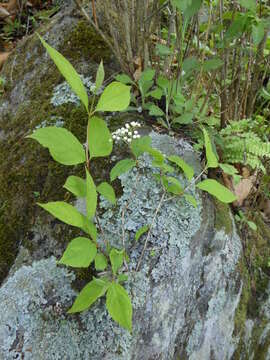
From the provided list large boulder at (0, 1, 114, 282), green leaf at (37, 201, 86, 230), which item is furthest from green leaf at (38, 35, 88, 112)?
large boulder at (0, 1, 114, 282)

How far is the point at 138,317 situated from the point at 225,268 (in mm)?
626

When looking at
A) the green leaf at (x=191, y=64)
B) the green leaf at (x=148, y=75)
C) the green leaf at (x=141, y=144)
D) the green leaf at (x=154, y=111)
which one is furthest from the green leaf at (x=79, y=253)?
the green leaf at (x=191, y=64)

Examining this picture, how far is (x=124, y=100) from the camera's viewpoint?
46.6 inches

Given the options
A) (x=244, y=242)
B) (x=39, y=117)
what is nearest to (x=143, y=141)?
(x=39, y=117)

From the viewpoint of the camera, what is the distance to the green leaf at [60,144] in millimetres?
1186

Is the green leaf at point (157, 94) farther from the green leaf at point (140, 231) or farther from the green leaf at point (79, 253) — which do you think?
the green leaf at point (79, 253)

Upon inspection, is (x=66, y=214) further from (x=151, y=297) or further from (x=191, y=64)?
(x=191, y=64)

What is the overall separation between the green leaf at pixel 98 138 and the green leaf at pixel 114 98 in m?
0.14

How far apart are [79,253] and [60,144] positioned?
42 centimetres

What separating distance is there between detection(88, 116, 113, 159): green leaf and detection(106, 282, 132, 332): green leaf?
1.71ft

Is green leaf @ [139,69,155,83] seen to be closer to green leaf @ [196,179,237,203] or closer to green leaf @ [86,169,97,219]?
green leaf @ [196,179,237,203]

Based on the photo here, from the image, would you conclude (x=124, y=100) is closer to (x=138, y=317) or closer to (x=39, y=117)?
(x=138, y=317)

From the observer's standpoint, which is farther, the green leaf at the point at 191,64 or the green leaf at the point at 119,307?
the green leaf at the point at 191,64

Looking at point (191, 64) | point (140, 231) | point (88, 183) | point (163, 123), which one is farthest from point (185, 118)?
point (88, 183)
